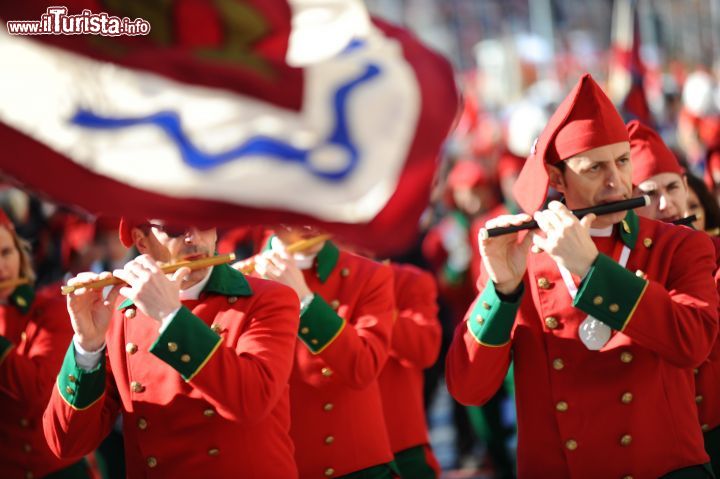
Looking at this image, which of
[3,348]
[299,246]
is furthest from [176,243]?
[3,348]

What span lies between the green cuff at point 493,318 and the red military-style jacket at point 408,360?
93.4 inches

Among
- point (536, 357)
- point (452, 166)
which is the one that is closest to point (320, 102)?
point (536, 357)

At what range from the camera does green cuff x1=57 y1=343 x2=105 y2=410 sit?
16.2 feet

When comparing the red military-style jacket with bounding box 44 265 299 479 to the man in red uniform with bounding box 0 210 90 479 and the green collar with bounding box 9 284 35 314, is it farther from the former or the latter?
the green collar with bounding box 9 284 35 314

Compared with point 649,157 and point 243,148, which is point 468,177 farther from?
point 243,148

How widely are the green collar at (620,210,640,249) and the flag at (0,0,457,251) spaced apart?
1151 mm

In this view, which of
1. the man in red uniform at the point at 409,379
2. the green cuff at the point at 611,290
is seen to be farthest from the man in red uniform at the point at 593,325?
the man in red uniform at the point at 409,379

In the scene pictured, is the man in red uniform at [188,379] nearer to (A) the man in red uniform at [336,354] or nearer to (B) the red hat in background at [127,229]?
(B) the red hat in background at [127,229]

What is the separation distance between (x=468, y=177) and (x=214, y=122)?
8.12 meters

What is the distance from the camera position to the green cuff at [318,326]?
18.8 feet

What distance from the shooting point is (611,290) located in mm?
4488

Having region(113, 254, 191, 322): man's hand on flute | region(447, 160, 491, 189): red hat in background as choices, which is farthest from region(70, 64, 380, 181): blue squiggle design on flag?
region(447, 160, 491, 189): red hat in background

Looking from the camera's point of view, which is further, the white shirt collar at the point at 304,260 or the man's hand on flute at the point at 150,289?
the white shirt collar at the point at 304,260

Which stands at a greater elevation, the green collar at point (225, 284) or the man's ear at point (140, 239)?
the man's ear at point (140, 239)
